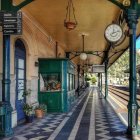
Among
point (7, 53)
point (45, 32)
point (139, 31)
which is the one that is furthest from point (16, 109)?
point (139, 31)

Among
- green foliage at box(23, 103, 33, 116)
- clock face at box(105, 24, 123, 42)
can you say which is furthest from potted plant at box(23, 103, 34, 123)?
clock face at box(105, 24, 123, 42)

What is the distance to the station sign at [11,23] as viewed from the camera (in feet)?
24.9

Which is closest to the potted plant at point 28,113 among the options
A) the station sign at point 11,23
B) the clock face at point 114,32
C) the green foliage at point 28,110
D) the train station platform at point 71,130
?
the green foliage at point 28,110

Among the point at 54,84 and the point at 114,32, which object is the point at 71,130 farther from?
the point at 54,84

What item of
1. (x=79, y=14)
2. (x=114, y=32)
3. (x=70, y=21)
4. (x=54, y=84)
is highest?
(x=79, y=14)

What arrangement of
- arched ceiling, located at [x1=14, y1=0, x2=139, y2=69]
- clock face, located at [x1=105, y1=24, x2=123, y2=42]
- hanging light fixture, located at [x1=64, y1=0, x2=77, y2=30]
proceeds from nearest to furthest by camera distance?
clock face, located at [x1=105, y1=24, x2=123, y2=42] < hanging light fixture, located at [x1=64, y1=0, x2=77, y2=30] < arched ceiling, located at [x1=14, y1=0, x2=139, y2=69]

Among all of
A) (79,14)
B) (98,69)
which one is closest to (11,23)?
(79,14)

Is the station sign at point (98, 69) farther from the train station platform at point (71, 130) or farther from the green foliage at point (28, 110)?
the green foliage at point (28, 110)

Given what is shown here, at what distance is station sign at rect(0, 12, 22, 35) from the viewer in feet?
24.9

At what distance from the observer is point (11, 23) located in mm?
7617

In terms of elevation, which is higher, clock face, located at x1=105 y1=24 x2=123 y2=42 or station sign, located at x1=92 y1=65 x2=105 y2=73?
clock face, located at x1=105 y1=24 x2=123 y2=42

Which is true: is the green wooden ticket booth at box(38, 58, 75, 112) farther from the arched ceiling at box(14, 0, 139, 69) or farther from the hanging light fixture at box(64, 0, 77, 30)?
the hanging light fixture at box(64, 0, 77, 30)

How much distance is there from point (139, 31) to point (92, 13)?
4911 mm

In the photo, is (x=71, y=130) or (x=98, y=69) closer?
(x=71, y=130)
